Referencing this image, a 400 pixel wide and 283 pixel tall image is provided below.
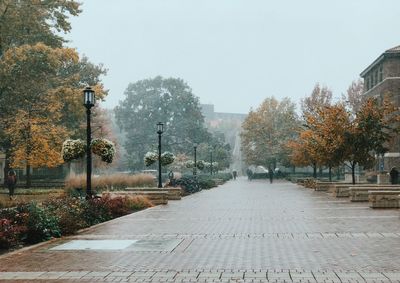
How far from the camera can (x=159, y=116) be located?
104m

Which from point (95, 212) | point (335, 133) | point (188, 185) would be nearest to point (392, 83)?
point (335, 133)

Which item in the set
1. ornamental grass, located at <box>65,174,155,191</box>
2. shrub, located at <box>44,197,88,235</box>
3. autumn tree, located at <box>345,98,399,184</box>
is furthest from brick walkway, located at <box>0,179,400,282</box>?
ornamental grass, located at <box>65,174,155,191</box>

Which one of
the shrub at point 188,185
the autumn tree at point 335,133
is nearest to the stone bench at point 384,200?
the autumn tree at point 335,133

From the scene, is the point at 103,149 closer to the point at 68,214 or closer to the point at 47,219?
the point at 68,214

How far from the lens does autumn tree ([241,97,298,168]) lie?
79.6 meters

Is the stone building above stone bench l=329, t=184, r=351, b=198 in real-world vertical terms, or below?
above

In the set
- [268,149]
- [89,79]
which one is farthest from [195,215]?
[268,149]

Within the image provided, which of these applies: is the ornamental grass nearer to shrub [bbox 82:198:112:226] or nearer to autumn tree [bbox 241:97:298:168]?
shrub [bbox 82:198:112:226]

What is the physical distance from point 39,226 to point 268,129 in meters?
69.3

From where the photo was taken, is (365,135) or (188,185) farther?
(188,185)

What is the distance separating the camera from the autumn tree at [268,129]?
261 feet

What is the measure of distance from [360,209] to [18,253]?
1339cm

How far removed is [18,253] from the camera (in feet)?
34.6

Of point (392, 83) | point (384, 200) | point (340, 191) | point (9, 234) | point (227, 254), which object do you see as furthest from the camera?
point (392, 83)
